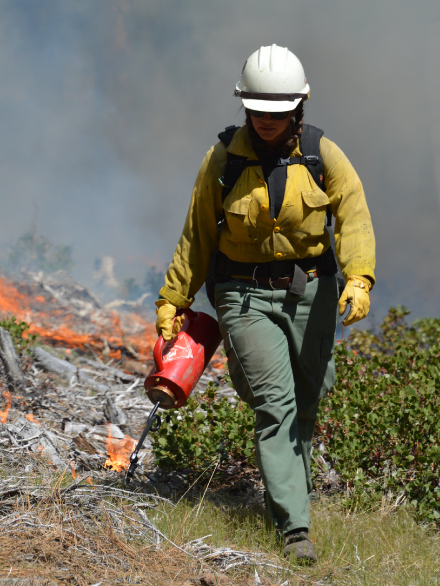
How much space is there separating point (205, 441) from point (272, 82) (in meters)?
2.13

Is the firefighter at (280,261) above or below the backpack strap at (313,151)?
below

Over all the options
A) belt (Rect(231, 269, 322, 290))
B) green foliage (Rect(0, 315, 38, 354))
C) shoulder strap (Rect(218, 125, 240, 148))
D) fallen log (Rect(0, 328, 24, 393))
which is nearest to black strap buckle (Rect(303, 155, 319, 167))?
shoulder strap (Rect(218, 125, 240, 148))

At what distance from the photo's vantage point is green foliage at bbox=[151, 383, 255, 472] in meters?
3.77

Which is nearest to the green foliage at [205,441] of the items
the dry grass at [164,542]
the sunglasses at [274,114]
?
the dry grass at [164,542]

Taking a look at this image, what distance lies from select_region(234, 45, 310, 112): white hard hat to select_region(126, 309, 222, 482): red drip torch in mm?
1183

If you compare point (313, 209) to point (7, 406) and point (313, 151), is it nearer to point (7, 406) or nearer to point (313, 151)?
point (313, 151)

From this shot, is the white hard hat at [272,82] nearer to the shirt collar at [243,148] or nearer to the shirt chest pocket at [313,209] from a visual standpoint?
the shirt collar at [243,148]

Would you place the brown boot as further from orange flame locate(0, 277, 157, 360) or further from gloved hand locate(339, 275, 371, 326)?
orange flame locate(0, 277, 157, 360)

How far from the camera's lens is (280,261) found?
3.06 m

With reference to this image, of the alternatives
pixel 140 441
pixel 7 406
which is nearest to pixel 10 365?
pixel 7 406

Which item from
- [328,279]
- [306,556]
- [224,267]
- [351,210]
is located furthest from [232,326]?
[306,556]

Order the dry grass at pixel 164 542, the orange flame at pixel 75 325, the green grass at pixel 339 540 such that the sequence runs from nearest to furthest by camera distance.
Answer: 1. the dry grass at pixel 164 542
2. the green grass at pixel 339 540
3. the orange flame at pixel 75 325

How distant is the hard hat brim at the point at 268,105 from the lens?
2.86 meters

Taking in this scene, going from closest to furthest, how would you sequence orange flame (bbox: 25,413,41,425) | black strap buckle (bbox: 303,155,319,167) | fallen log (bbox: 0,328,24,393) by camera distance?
black strap buckle (bbox: 303,155,319,167), orange flame (bbox: 25,413,41,425), fallen log (bbox: 0,328,24,393)
